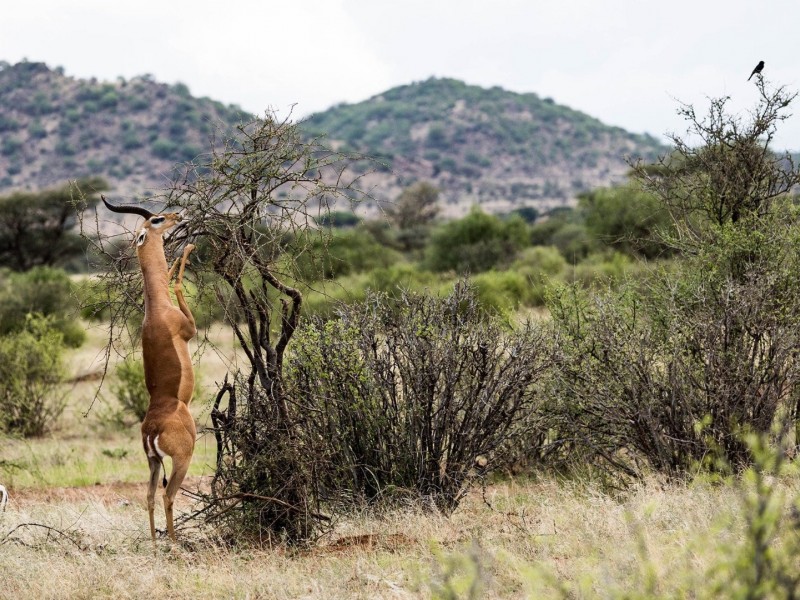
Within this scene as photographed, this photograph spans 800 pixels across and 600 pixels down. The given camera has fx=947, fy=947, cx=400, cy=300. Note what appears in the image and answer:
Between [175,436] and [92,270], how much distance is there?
6.05ft

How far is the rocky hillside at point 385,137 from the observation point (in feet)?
328

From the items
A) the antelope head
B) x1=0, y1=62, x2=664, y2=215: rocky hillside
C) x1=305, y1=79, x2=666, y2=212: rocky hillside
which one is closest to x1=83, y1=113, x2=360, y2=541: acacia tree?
the antelope head

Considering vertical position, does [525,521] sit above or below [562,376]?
below

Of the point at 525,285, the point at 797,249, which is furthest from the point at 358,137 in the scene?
the point at 797,249

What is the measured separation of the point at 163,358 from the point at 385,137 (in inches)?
5534

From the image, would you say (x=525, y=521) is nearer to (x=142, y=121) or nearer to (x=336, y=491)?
(x=336, y=491)

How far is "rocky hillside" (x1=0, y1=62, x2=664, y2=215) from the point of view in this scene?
10000 cm

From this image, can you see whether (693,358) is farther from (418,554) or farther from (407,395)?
(418,554)

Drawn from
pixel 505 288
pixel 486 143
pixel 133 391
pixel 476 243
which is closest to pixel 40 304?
pixel 133 391

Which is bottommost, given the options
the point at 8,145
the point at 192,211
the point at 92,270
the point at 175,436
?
the point at 175,436

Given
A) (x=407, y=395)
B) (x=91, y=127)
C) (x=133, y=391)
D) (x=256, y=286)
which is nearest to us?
(x=256, y=286)

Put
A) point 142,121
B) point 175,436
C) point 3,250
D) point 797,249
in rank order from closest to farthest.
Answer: point 175,436 < point 797,249 < point 3,250 < point 142,121

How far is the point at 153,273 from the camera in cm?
623

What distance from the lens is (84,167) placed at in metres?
98.6
